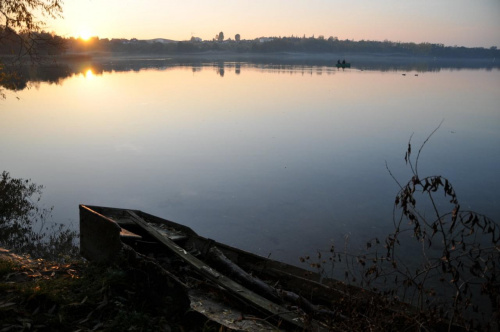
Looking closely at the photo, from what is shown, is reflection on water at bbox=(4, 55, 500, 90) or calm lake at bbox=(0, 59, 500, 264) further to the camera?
reflection on water at bbox=(4, 55, 500, 90)

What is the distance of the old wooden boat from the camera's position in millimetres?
4516

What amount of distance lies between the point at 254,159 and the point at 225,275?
863 cm

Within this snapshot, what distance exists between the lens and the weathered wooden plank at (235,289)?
172 inches

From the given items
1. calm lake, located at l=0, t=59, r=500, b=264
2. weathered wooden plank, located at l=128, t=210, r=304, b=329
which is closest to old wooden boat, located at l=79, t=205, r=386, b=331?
weathered wooden plank, located at l=128, t=210, r=304, b=329

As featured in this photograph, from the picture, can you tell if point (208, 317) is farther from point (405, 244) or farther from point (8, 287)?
point (405, 244)

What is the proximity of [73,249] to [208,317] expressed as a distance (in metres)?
4.29

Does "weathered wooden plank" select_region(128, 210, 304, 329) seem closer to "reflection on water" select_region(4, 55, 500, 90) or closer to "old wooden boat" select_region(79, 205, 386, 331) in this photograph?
"old wooden boat" select_region(79, 205, 386, 331)

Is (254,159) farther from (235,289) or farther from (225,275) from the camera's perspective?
(235,289)

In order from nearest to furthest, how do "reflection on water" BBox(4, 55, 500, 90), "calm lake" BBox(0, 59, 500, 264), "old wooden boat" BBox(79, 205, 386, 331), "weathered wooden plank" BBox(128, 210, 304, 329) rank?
"weathered wooden plank" BBox(128, 210, 304, 329) < "old wooden boat" BBox(79, 205, 386, 331) < "calm lake" BBox(0, 59, 500, 264) < "reflection on water" BBox(4, 55, 500, 90)

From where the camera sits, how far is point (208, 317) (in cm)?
437

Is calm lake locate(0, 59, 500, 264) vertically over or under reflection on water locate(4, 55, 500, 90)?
under

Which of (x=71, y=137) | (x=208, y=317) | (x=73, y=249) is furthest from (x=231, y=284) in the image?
(x=71, y=137)

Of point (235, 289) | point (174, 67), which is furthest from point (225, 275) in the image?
point (174, 67)

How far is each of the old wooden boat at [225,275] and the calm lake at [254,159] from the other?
6.14 feet
